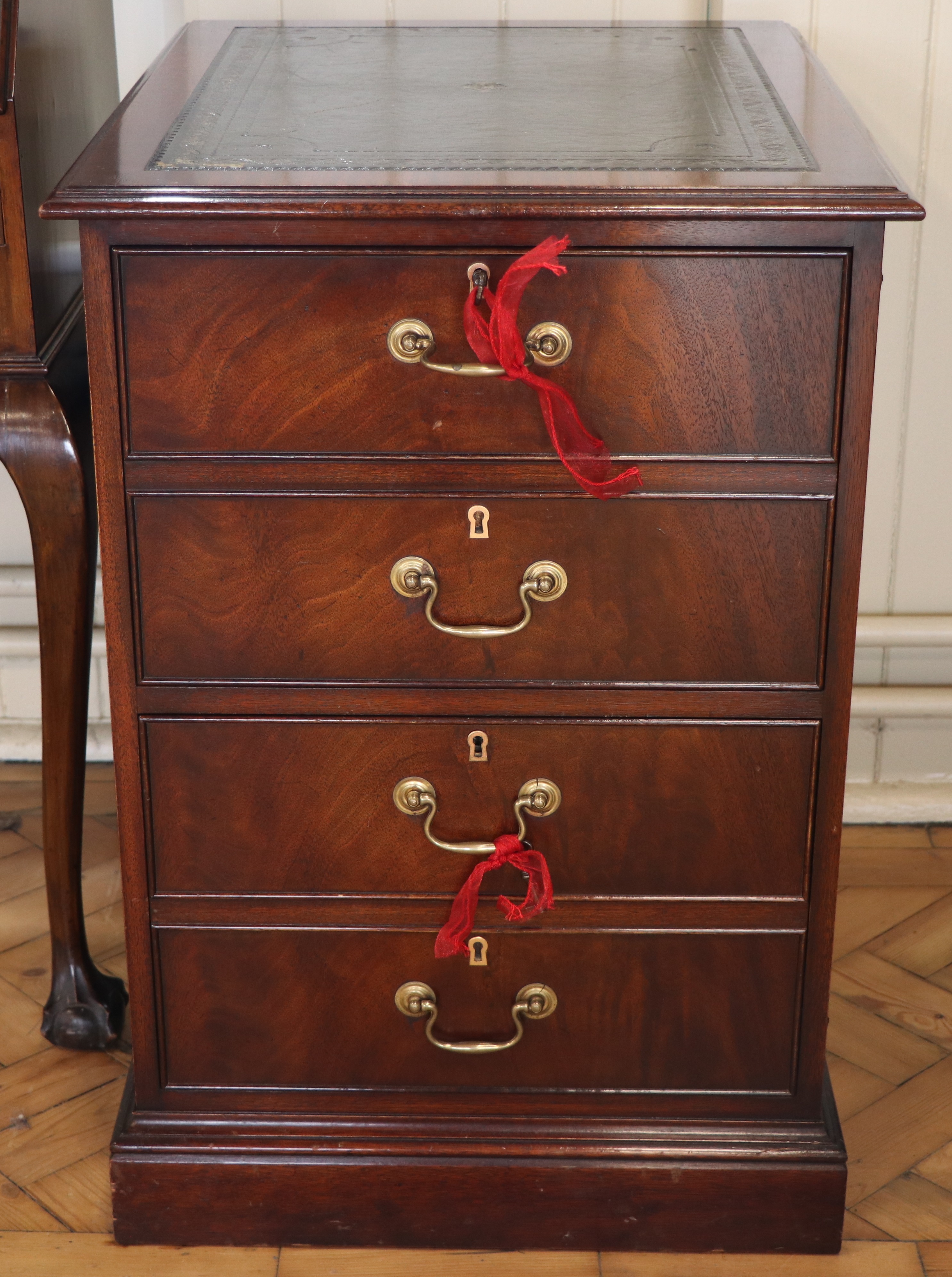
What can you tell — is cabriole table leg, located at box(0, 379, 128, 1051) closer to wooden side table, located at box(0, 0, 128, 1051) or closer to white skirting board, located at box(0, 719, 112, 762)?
wooden side table, located at box(0, 0, 128, 1051)

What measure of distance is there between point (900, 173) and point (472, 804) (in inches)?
36.8

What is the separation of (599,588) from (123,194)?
454 millimetres

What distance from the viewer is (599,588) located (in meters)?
1.13

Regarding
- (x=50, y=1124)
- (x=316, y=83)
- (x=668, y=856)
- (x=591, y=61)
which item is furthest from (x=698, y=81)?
(x=50, y=1124)

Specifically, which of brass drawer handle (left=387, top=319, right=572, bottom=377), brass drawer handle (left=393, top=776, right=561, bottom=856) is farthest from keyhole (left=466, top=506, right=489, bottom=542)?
brass drawer handle (left=393, top=776, right=561, bottom=856)

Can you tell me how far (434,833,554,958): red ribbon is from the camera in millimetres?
1195

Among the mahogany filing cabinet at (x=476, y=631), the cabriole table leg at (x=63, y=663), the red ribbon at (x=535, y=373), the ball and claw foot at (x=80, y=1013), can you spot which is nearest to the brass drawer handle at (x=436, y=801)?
the mahogany filing cabinet at (x=476, y=631)

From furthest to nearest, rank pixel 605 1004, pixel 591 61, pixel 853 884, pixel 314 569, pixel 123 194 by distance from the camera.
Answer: pixel 853 884, pixel 591 61, pixel 605 1004, pixel 314 569, pixel 123 194

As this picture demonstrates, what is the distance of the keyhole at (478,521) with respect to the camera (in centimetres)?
111

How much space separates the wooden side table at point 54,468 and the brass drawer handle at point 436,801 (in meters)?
0.37

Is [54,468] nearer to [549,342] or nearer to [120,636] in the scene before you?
[120,636]

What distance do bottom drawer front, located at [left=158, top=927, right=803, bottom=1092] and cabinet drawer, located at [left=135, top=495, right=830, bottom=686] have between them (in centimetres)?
24

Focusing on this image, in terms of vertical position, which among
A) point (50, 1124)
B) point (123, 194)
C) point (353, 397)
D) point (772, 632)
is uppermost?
point (123, 194)

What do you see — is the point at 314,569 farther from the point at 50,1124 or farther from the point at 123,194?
the point at 50,1124
